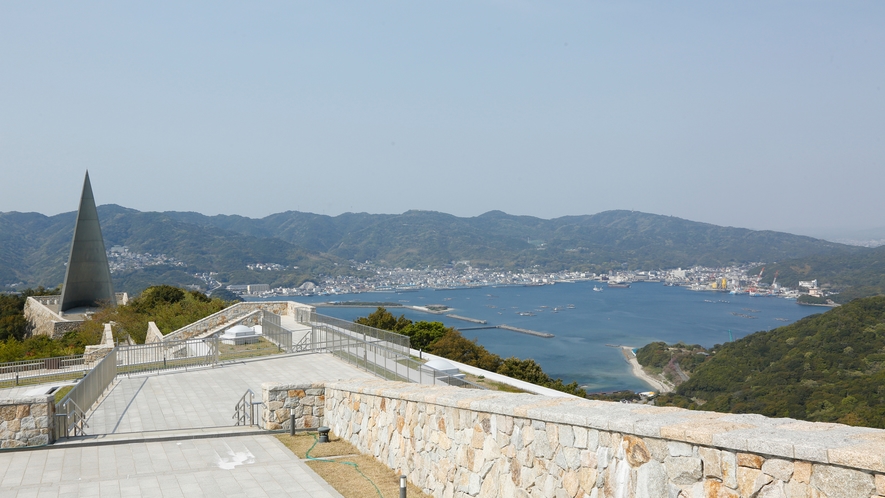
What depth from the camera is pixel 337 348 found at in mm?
19375

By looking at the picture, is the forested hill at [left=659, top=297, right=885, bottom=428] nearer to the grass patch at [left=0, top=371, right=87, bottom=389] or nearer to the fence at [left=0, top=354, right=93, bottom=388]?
the grass patch at [left=0, top=371, right=87, bottom=389]

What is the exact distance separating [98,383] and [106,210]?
652 ft

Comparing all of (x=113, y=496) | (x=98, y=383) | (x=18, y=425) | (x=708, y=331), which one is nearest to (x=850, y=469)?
(x=113, y=496)

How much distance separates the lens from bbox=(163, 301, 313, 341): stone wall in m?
26.5

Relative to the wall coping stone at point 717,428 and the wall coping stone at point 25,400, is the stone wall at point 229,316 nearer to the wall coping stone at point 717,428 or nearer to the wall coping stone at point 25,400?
the wall coping stone at point 25,400

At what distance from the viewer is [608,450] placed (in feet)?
15.5

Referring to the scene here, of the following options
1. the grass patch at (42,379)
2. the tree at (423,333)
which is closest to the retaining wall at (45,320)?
the grass patch at (42,379)

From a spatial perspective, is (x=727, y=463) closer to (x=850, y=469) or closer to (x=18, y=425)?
(x=850, y=469)

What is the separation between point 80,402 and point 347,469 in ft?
18.1

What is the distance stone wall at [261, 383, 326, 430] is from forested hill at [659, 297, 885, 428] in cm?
2548

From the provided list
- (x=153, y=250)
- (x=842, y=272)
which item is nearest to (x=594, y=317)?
(x=842, y=272)

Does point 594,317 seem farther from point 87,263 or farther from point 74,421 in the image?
point 74,421

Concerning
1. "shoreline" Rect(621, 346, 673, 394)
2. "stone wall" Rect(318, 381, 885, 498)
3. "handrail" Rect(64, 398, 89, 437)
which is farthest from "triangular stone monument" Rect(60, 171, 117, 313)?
"shoreline" Rect(621, 346, 673, 394)

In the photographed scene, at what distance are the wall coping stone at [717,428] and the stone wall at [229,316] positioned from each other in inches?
887
